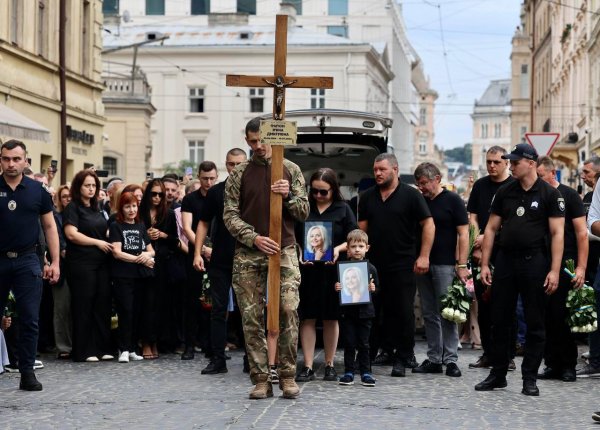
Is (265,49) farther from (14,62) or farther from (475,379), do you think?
(475,379)

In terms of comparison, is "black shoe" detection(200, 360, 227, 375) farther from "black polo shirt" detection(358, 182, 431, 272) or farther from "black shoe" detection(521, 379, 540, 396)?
"black shoe" detection(521, 379, 540, 396)

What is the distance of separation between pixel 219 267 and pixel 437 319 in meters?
2.23

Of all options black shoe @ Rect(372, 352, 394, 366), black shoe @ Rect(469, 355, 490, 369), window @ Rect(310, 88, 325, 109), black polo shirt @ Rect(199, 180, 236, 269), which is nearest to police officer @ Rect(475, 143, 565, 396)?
black shoe @ Rect(469, 355, 490, 369)

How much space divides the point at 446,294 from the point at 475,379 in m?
0.90

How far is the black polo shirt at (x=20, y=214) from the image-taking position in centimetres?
1138

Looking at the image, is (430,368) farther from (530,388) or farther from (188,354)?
(188,354)

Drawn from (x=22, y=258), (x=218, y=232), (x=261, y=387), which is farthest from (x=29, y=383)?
(x=218, y=232)

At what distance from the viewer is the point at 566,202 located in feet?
39.7

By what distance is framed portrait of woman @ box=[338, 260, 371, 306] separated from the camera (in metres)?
11.9

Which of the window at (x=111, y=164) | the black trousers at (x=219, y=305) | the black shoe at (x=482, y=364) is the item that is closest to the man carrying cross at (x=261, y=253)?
the black trousers at (x=219, y=305)

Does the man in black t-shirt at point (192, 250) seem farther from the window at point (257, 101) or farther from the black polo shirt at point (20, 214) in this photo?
the window at point (257, 101)

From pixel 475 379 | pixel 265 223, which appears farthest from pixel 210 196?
pixel 475 379

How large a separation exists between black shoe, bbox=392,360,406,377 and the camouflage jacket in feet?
7.45

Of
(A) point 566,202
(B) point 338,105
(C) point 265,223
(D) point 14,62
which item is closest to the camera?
(C) point 265,223
